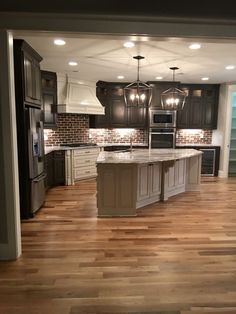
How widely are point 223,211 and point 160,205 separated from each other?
3.64ft

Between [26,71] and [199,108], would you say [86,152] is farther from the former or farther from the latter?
[199,108]

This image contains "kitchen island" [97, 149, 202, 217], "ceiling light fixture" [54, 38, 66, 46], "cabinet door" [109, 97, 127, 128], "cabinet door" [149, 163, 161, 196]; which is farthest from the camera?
"cabinet door" [109, 97, 127, 128]

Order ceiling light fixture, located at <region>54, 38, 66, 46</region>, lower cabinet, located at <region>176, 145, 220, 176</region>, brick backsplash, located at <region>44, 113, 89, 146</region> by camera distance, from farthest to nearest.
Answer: lower cabinet, located at <region>176, 145, 220, 176</region>, brick backsplash, located at <region>44, 113, 89, 146</region>, ceiling light fixture, located at <region>54, 38, 66, 46</region>

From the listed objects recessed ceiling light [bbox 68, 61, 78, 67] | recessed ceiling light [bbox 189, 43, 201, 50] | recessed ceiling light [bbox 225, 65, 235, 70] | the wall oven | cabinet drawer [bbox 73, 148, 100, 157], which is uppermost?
recessed ceiling light [bbox 225, 65, 235, 70]

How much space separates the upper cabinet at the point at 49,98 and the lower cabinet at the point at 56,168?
27.3 inches

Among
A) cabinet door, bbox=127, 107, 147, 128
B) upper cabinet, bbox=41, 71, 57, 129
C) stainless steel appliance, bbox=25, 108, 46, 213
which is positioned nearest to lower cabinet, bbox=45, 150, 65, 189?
upper cabinet, bbox=41, 71, 57, 129

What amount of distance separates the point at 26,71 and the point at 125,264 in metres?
2.99

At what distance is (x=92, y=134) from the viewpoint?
763 centimetres

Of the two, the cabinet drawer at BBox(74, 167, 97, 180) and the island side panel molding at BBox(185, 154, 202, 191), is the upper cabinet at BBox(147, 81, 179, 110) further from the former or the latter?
the cabinet drawer at BBox(74, 167, 97, 180)

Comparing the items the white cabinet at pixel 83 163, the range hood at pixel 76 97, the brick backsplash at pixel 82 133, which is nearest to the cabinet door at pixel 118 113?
the brick backsplash at pixel 82 133

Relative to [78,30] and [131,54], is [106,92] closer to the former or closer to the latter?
[131,54]

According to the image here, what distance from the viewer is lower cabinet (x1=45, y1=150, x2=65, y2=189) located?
5895mm

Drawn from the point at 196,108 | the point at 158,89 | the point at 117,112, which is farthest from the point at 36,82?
the point at 196,108

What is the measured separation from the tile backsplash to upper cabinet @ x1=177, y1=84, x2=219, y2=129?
0.36 m
